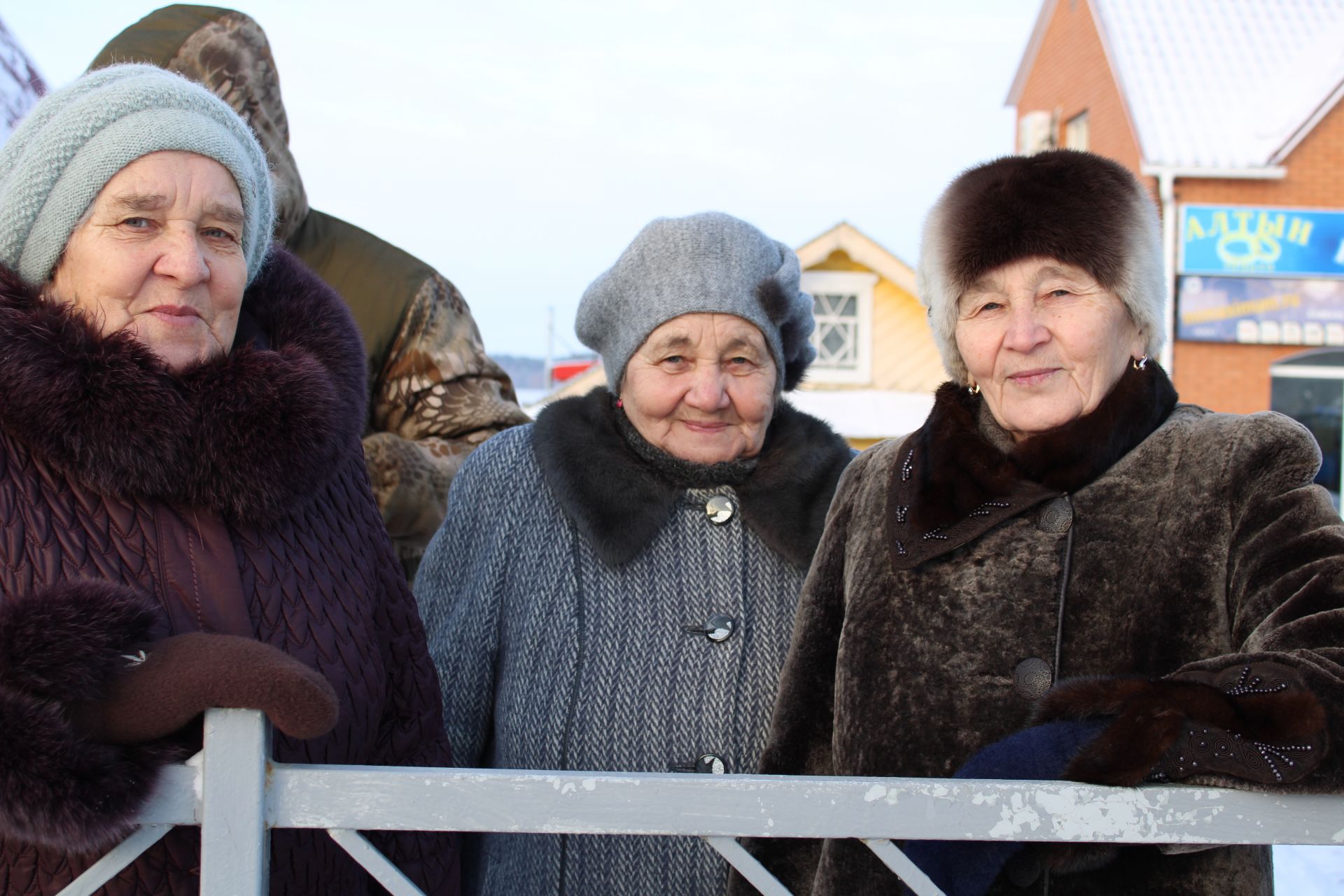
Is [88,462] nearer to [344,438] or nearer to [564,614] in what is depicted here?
[344,438]

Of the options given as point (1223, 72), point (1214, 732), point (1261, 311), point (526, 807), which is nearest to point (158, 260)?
point (526, 807)

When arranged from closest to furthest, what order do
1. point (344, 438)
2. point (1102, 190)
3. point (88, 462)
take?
point (88, 462) < point (344, 438) < point (1102, 190)

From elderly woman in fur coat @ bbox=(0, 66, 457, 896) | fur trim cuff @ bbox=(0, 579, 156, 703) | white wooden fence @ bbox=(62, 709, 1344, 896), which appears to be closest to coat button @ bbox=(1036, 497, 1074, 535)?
white wooden fence @ bbox=(62, 709, 1344, 896)

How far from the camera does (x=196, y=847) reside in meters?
1.31

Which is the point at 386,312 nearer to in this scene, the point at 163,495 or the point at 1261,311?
the point at 163,495

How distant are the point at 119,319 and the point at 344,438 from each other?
0.33 meters

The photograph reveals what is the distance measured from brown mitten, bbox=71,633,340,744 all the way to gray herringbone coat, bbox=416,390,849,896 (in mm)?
1066

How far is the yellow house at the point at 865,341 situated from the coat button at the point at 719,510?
9.67 m

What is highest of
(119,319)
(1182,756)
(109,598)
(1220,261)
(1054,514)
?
(1220,261)

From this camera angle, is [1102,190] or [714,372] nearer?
[1102,190]

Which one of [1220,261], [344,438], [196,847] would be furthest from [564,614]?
[1220,261]

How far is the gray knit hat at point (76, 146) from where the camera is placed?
1401 mm

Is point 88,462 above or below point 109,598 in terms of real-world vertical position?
above

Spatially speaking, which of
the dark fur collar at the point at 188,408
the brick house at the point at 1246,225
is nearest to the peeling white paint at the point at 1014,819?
the dark fur collar at the point at 188,408
